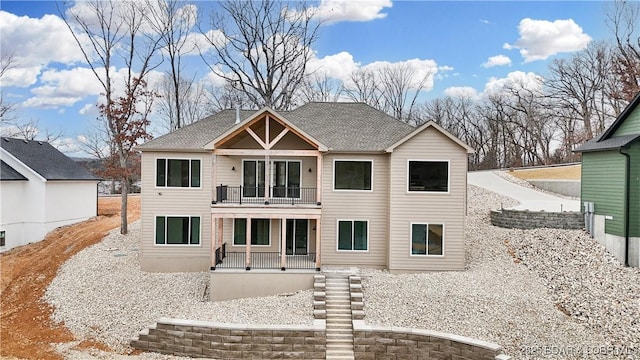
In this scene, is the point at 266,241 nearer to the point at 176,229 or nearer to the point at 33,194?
the point at 176,229

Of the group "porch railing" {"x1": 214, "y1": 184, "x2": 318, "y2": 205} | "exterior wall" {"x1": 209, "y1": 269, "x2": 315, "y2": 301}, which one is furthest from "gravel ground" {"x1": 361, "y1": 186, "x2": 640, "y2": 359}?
"porch railing" {"x1": 214, "y1": 184, "x2": 318, "y2": 205}

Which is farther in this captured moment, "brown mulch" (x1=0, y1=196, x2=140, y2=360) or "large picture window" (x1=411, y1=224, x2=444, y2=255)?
"large picture window" (x1=411, y1=224, x2=444, y2=255)

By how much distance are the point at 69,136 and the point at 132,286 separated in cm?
3134

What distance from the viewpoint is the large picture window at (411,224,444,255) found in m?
16.9

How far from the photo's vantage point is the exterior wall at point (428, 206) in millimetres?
16766

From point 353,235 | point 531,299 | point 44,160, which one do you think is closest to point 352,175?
point 353,235

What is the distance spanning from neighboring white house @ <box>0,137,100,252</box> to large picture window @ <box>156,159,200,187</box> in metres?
11.2

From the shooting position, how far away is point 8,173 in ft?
79.5

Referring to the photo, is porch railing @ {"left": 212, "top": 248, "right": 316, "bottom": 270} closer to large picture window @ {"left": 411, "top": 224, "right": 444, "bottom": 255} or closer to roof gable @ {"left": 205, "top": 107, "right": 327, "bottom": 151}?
large picture window @ {"left": 411, "top": 224, "right": 444, "bottom": 255}

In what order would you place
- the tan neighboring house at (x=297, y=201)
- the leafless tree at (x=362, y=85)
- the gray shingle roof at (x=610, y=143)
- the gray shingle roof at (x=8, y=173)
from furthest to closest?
the leafless tree at (x=362, y=85) < the gray shingle roof at (x=8, y=173) < the gray shingle roof at (x=610, y=143) < the tan neighboring house at (x=297, y=201)

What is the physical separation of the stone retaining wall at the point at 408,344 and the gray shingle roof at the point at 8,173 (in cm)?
2180

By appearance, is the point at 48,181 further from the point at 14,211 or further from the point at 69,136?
the point at 69,136

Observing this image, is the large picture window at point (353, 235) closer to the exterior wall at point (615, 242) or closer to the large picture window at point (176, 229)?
the large picture window at point (176, 229)

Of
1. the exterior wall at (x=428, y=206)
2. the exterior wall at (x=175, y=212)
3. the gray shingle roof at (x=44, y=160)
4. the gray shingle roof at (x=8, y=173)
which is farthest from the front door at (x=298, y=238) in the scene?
the gray shingle roof at (x=8, y=173)
